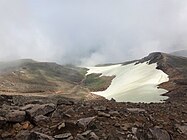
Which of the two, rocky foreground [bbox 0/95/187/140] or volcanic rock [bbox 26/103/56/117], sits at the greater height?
volcanic rock [bbox 26/103/56/117]

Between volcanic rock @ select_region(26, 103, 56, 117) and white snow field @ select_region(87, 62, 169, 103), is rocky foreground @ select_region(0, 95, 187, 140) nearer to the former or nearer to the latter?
volcanic rock @ select_region(26, 103, 56, 117)

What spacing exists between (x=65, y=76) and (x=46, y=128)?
169 m

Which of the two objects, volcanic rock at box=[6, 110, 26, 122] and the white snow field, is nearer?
volcanic rock at box=[6, 110, 26, 122]

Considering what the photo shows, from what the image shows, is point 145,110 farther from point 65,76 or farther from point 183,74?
point 65,76

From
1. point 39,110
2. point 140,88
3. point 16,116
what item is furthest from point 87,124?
point 140,88

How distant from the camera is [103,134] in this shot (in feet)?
62.4

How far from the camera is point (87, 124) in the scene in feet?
64.6

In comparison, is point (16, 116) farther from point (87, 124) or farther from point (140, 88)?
point (140, 88)

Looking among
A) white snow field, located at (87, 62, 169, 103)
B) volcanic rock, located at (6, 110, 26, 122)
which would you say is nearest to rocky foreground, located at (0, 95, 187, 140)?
volcanic rock, located at (6, 110, 26, 122)

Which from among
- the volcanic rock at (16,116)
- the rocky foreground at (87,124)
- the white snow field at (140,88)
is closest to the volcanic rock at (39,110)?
the rocky foreground at (87,124)

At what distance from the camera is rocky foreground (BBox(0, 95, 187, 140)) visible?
62.6 feet

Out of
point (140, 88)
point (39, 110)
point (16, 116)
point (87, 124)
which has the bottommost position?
point (87, 124)

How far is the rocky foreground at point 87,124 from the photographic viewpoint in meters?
19.1

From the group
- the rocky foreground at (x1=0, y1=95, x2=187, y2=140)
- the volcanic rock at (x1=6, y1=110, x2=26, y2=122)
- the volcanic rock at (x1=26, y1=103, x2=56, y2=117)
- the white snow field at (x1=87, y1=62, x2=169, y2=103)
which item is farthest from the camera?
the white snow field at (x1=87, y1=62, x2=169, y2=103)
